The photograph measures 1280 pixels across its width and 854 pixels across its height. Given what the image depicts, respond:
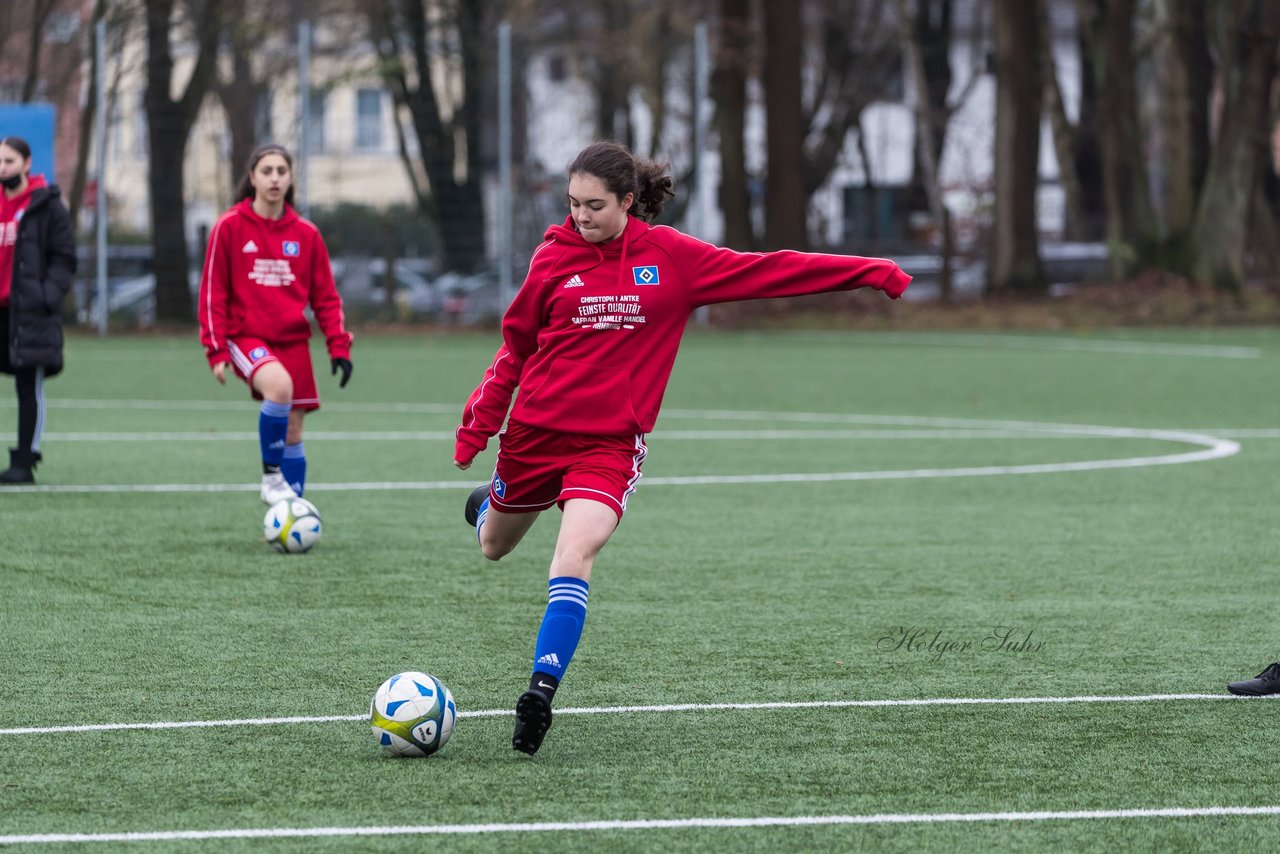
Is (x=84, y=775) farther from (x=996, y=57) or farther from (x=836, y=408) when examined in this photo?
(x=996, y=57)

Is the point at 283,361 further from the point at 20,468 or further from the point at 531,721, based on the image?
the point at 531,721

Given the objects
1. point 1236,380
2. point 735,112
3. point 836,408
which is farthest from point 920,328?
point 836,408

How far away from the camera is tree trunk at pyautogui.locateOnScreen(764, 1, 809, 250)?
92.2ft

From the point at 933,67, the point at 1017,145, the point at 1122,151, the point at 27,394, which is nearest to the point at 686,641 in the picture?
the point at 27,394

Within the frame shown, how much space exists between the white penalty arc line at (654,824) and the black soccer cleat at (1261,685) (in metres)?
1.25

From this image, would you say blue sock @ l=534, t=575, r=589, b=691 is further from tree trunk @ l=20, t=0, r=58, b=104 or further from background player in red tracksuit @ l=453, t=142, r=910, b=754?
tree trunk @ l=20, t=0, r=58, b=104

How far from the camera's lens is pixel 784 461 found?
12.8 meters

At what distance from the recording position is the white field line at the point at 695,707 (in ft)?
17.7

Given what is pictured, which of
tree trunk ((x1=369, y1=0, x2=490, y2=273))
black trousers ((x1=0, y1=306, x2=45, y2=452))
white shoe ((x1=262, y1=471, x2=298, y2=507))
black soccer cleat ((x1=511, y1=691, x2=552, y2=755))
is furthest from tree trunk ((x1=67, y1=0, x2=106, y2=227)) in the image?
black soccer cleat ((x1=511, y1=691, x2=552, y2=755))

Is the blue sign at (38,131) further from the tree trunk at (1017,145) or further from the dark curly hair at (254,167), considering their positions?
the tree trunk at (1017,145)

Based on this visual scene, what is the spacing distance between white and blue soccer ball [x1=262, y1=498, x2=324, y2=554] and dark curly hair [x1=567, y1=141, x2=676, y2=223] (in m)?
3.53

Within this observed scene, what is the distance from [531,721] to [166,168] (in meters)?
23.8

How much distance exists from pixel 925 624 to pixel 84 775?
3.37m

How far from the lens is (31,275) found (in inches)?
→ 424
